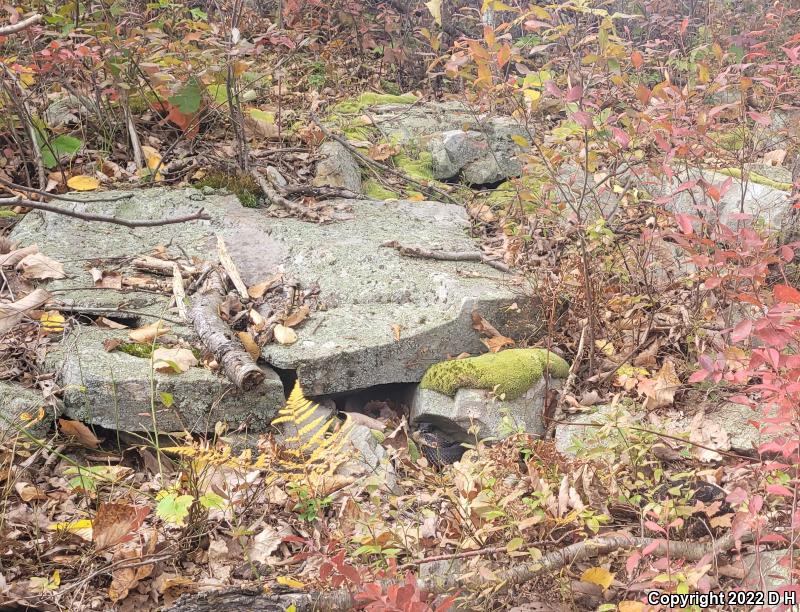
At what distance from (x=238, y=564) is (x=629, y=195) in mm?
3734

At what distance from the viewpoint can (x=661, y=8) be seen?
834 centimetres

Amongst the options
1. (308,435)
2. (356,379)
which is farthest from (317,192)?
(308,435)

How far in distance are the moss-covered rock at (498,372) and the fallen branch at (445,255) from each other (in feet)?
2.88

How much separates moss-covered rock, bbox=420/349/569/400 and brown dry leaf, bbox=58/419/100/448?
1760mm

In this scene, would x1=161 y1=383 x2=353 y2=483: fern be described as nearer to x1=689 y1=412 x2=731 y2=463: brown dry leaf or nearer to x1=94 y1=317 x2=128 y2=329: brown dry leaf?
x1=94 y1=317 x2=128 y2=329: brown dry leaf

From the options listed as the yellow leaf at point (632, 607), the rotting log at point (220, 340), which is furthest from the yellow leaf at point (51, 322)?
the yellow leaf at point (632, 607)

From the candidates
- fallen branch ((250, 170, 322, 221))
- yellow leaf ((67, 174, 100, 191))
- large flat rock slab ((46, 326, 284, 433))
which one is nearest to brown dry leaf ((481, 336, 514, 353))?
large flat rock slab ((46, 326, 284, 433))

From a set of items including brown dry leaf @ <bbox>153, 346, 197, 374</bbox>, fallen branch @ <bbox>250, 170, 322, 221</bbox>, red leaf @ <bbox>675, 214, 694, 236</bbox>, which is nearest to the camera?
red leaf @ <bbox>675, 214, 694, 236</bbox>

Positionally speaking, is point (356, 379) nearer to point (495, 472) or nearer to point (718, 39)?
point (495, 472)

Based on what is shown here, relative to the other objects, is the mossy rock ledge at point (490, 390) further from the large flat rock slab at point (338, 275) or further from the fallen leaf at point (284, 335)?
the fallen leaf at point (284, 335)

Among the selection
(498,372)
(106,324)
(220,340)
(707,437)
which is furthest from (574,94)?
(106,324)

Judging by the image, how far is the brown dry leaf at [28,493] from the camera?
2914 mm

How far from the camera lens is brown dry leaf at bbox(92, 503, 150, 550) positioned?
253 cm

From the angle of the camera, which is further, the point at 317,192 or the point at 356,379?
the point at 317,192
